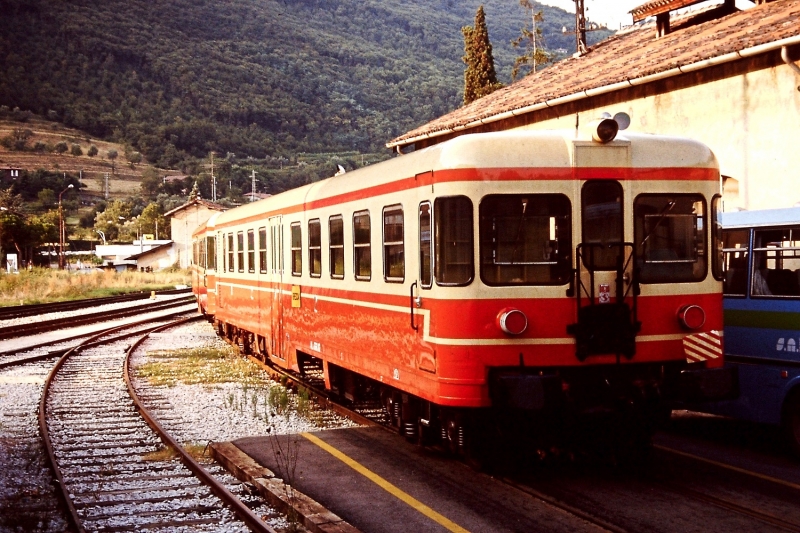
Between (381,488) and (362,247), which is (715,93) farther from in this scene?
(381,488)

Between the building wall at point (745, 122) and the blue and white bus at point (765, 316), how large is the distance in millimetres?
5269

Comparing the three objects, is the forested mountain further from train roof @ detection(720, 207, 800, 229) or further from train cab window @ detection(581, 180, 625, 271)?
train cab window @ detection(581, 180, 625, 271)

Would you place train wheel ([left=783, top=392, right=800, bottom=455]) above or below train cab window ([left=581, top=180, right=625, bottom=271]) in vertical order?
below

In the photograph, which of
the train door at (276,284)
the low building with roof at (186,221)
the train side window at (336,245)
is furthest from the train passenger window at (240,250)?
the low building with roof at (186,221)

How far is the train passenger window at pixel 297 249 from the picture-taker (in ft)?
45.0

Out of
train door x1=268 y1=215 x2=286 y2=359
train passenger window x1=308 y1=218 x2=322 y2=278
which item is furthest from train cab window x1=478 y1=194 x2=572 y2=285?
train door x1=268 y1=215 x2=286 y2=359

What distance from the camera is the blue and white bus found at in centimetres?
953

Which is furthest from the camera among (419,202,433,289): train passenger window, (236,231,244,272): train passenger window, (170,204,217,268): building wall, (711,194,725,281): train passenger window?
(170,204,217,268): building wall

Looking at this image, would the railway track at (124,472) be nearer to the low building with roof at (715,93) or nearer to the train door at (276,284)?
the train door at (276,284)

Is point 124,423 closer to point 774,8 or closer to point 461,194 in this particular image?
point 461,194

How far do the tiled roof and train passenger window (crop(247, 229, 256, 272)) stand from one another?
647cm

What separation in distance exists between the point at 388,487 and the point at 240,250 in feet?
36.9

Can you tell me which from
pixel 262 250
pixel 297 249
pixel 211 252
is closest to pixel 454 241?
pixel 297 249

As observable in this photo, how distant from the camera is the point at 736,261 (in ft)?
34.2
